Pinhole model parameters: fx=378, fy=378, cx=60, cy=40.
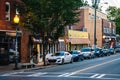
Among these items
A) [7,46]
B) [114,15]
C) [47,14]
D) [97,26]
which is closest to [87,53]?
[7,46]

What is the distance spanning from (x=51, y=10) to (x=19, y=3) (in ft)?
Answer: 14.2

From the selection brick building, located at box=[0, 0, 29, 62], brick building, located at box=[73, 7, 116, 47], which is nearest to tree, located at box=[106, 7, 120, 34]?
brick building, located at box=[73, 7, 116, 47]

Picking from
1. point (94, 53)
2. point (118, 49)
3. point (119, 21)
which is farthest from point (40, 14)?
point (119, 21)

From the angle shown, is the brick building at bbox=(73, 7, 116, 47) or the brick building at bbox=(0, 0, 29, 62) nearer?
the brick building at bbox=(0, 0, 29, 62)

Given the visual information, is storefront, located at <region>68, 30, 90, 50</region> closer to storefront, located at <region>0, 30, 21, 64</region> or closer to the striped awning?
the striped awning

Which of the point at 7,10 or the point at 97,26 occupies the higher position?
the point at 7,10

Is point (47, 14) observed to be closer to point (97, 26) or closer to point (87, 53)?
point (87, 53)

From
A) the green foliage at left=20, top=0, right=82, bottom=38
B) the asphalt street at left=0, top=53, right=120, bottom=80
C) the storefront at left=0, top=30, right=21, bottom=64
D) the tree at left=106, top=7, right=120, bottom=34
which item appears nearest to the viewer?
the asphalt street at left=0, top=53, right=120, bottom=80

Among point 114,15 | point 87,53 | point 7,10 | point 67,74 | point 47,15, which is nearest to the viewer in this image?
point 67,74

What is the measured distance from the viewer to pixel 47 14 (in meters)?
36.3

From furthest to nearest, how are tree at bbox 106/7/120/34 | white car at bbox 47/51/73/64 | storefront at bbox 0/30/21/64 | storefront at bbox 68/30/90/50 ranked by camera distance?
tree at bbox 106/7/120/34
storefront at bbox 68/30/90/50
white car at bbox 47/51/73/64
storefront at bbox 0/30/21/64

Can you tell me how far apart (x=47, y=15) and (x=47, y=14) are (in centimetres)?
15

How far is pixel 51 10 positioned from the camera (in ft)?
119

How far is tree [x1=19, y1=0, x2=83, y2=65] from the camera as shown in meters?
35.9
